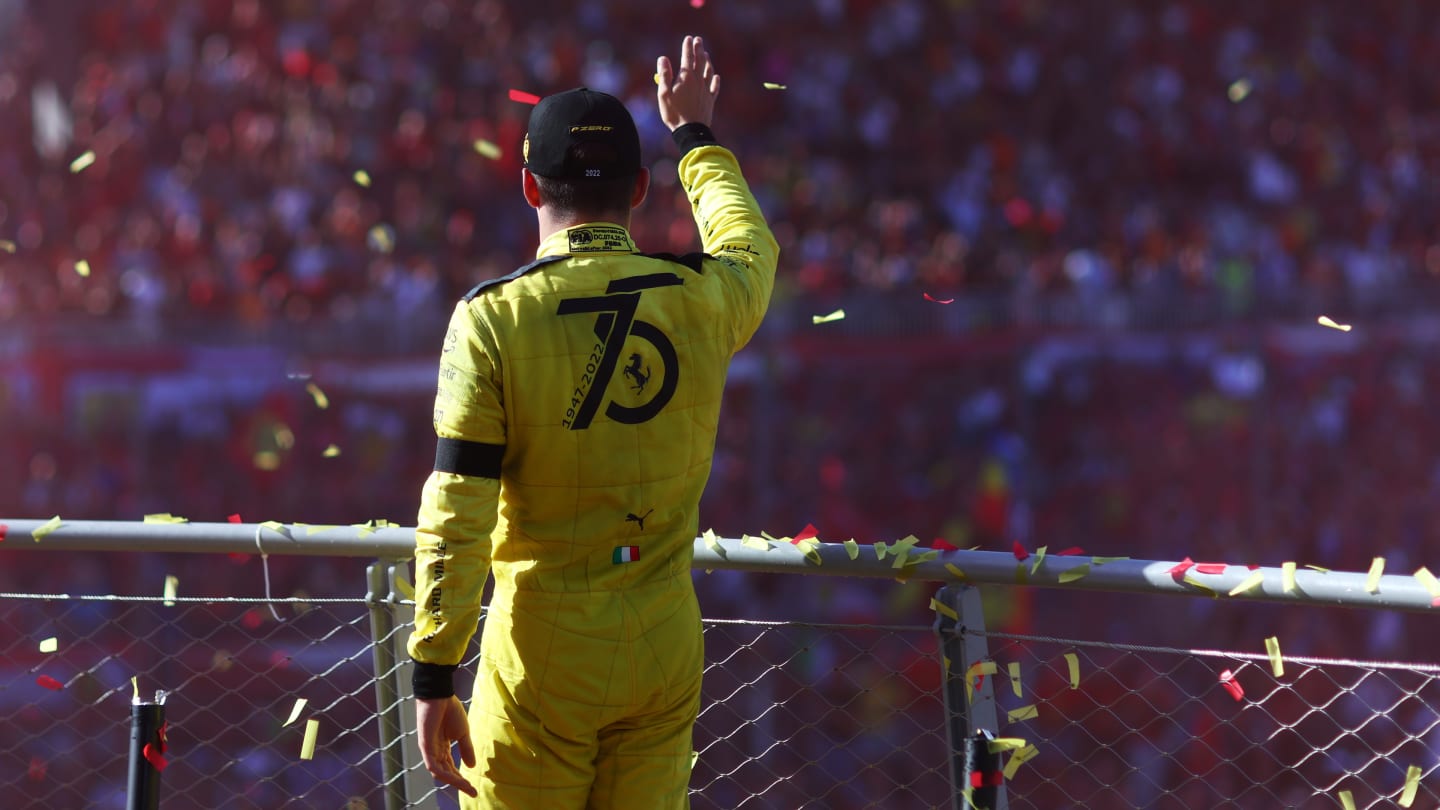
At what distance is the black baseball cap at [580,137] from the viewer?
1824 millimetres

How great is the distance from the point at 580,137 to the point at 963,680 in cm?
102

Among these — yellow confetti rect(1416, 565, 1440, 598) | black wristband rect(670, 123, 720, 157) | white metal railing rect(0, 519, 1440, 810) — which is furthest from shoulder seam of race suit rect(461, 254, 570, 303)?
yellow confetti rect(1416, 565, 1440, 598)

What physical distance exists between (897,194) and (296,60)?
530cm

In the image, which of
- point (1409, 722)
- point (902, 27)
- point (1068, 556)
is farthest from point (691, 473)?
point (902, 27)

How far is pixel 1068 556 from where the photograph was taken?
214 cm

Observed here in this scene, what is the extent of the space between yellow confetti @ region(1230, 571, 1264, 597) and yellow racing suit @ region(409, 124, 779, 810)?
2.60 feet

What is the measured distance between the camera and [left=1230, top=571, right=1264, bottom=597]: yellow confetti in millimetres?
1996

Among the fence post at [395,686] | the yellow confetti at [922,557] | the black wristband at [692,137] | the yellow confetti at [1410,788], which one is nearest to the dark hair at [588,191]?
the black wristband at [692,137]

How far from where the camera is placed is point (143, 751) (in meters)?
2.18

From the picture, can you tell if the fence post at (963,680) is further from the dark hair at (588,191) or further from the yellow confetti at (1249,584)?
the dark hair at (588,191)

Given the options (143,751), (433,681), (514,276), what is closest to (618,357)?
(514,276)

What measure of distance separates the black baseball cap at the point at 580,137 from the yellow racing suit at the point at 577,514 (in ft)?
0.26

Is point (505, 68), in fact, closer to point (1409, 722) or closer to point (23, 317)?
point (23, 317)

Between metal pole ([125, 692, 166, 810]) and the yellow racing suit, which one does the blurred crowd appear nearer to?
metal pole ([125, 692, 166, 810])
